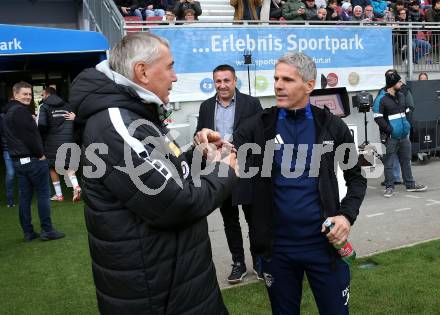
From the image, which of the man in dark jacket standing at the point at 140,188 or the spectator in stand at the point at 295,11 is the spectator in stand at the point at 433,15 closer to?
the spectator in stand at the point at 295,11

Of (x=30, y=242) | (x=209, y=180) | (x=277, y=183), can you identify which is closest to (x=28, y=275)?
(x=30, y=242)

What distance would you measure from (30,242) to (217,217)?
262cm

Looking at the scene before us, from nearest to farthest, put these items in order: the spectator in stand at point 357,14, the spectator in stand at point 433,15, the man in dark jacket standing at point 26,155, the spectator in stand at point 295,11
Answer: the man in dark jacket standing at point 26,155
the spectator in stand at point 295,11
the spectator in stand at point 357,14
the spectator in stand at point 433,15

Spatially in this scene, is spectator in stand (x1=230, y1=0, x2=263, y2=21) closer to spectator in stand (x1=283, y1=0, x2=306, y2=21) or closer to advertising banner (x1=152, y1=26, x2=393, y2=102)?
spectator in stand (x1=283, y1=0, x2=306, y2=21)

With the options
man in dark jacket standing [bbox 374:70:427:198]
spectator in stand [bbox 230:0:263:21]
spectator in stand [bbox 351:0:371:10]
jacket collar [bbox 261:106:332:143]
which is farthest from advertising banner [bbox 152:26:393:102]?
jacket collar [bbox 261:106:332:143]

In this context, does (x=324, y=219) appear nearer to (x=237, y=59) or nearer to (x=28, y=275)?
(x=28, y=275)

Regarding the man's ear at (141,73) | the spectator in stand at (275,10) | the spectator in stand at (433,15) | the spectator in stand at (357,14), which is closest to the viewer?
the man's ear at (141,73)

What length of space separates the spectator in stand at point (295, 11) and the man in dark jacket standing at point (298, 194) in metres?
10.5

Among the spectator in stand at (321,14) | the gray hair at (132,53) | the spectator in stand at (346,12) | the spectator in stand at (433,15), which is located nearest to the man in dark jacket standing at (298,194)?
the gray hair at (132,53)

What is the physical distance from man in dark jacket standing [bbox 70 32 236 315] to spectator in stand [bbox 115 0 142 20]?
36.2 feet

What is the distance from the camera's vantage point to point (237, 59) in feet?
34.7

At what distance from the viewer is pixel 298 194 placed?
2.72m

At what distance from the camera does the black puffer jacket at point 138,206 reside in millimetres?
1849

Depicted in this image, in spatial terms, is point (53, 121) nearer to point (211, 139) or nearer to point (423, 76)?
point (211, 139)
